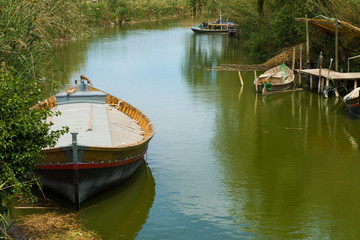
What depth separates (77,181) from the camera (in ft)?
38.6

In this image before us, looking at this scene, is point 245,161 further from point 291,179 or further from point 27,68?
point 27,68

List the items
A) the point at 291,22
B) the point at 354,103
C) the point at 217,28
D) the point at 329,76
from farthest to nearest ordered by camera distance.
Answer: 1. the point at 217,28
2. the point at 291,22
3. the point at 329,76
4. the point at 354,103

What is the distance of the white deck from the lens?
42.9ft

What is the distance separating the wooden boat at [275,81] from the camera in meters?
27.6

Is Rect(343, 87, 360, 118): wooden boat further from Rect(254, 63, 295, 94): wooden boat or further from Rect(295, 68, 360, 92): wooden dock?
Rect(254, 63, 295, 94): wooden boat

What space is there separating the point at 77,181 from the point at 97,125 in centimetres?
282

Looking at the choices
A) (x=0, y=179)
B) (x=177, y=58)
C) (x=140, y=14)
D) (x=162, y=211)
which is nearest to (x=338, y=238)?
(x=162, y=211)

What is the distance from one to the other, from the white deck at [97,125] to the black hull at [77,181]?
0.74 m

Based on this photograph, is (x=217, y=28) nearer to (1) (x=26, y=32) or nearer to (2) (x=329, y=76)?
(2) (x=329, y=76)

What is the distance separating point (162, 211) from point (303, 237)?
3.61 meters

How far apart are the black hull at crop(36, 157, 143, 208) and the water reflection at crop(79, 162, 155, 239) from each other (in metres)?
0.37

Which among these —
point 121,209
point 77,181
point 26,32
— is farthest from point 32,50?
point 121,209

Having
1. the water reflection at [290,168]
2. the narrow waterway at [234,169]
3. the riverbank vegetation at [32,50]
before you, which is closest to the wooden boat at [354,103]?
the narrow waterway at [234,169]

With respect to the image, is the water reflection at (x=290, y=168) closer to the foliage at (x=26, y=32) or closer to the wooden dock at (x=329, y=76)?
the wooden dock at (x=329, y=76)
